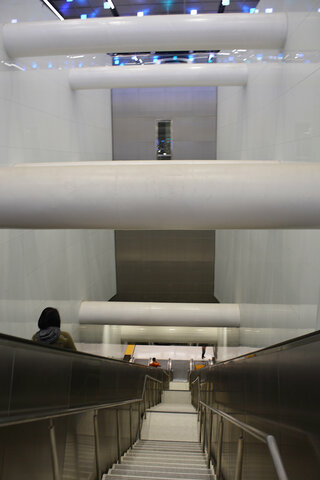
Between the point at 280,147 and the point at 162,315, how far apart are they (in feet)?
21.7

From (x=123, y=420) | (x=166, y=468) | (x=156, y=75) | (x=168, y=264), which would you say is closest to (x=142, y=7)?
(x=156, y=75)

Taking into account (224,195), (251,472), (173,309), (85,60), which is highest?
(85,60)

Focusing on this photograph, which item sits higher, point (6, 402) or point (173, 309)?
point (6, 402)

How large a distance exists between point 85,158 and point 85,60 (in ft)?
10.2

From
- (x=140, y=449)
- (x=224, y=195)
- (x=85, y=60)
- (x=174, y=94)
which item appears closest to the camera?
(x=224, y=195)

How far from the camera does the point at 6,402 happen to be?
258 cm

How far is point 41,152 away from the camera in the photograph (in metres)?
9.51

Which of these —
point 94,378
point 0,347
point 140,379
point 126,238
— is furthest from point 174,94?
point 0,347

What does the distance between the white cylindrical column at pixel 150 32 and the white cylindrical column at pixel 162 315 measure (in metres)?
7.81

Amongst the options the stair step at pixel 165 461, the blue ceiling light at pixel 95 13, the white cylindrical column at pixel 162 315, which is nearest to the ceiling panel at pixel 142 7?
the blue ceiling light at pixel 95 13

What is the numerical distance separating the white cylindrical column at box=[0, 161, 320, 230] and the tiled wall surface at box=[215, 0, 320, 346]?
252 cm

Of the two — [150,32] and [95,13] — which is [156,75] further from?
[150,32]

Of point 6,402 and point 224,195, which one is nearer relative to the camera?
point 6,402

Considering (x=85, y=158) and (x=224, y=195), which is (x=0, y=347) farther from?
(x=85, y=158)
